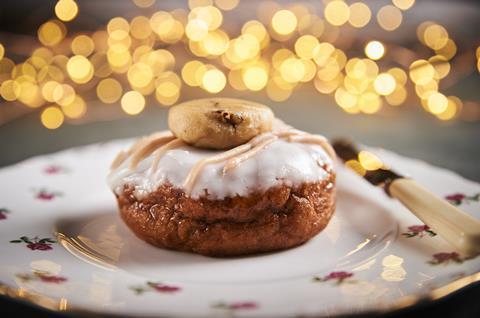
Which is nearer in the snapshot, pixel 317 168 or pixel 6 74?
pixel 317 168

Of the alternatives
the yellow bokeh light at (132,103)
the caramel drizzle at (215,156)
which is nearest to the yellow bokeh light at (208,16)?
the yellow bokeh light at (132,103)

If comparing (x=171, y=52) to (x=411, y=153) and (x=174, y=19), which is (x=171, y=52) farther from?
(x=411, y=153)

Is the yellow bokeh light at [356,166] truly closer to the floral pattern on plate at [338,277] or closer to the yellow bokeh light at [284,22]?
the floral pattern on plate at [338,277]

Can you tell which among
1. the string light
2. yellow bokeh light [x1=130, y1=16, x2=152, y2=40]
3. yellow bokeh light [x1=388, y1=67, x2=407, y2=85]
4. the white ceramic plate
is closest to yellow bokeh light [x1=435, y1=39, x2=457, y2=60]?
the string light

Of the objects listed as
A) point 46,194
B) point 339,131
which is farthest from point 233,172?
point 339,131

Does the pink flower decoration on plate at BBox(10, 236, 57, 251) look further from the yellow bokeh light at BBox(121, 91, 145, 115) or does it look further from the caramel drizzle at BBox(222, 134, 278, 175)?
the yellow bokeh light at BBox(121, 91, 145, 115)

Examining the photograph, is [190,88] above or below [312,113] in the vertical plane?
above

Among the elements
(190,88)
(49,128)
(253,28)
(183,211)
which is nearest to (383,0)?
(253,28)
